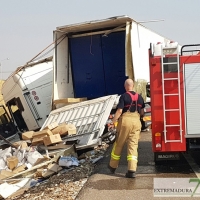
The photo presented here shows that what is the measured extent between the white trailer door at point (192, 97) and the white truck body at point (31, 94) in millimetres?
7231

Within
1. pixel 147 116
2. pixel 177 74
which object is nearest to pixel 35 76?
pixel 147 116

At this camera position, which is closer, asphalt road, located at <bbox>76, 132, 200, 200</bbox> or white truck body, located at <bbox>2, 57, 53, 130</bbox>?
asphalt road, located at <bbox>76, 132, 200, 200</bbox>

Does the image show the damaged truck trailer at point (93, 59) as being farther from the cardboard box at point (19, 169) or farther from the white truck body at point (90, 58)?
the cardboard box at point (19, 169)

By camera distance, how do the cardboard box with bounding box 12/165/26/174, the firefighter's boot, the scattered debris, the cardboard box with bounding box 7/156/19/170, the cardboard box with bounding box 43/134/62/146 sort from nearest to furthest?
the scattered debris
the firefighter's boot
the cardboard box with bounding box 12/165/26/174
the cardboard box with bounding box 7/156/19/170
the cardboard box with bounding box 43/134/62/146

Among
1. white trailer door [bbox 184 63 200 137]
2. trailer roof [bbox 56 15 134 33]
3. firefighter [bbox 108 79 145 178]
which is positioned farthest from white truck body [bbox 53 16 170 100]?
white trailer door [bbox 184 63 200 137]

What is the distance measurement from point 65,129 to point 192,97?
396 centimetres

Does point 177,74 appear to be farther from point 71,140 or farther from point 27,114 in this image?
point 27,114

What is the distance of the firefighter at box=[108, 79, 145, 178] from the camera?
733 centimetres

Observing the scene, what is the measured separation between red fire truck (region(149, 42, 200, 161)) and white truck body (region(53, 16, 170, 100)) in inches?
176

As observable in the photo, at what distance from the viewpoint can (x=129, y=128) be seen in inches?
292

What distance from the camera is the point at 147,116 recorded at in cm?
1259

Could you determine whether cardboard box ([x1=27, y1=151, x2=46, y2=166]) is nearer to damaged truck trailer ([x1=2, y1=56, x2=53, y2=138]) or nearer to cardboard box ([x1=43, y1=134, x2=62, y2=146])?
cardboard box ([x1=43, y1=134, x2=62, y2=146])

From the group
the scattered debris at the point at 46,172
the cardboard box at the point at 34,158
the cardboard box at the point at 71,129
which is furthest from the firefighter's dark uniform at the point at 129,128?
the cardboard box at the point at 71,129

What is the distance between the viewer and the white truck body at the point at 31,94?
44.3 ft
